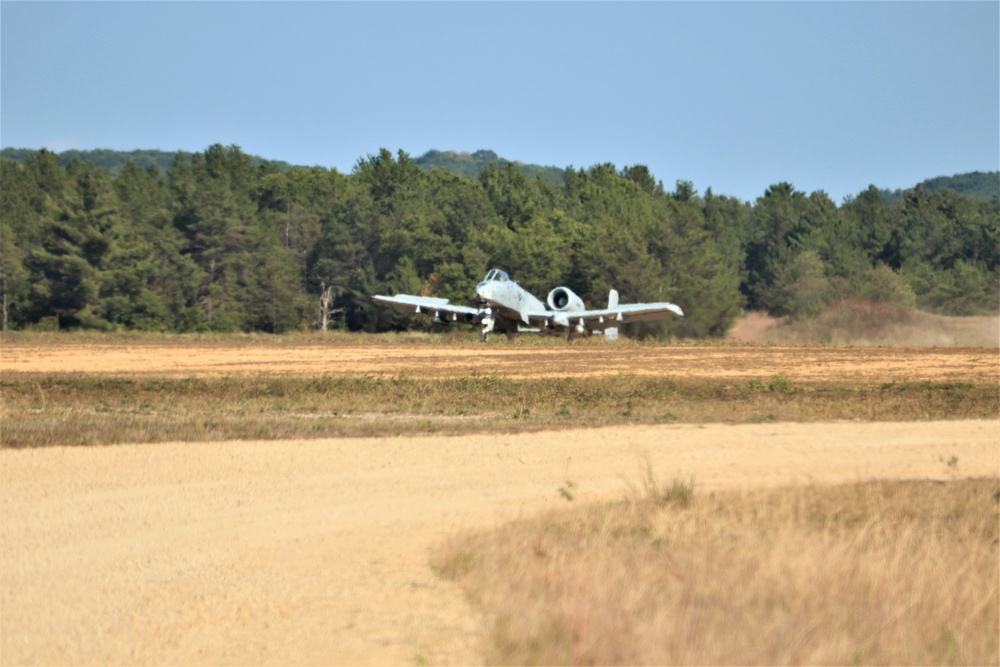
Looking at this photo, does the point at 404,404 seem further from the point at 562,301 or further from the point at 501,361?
the point at 562,301

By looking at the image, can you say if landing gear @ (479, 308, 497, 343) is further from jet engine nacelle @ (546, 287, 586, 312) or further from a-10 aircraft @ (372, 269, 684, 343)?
jet engine nacelle @ (546, 287, 586, 312)

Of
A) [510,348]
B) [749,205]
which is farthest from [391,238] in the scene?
[749,205]

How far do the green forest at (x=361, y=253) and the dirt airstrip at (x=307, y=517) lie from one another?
146 feet

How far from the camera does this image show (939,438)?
15258mm

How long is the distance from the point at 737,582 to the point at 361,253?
231 ft

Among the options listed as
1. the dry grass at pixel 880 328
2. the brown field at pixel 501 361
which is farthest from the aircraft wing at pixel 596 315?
the dry grass at pixel 880 328

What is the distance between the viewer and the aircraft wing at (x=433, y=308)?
1923 inches

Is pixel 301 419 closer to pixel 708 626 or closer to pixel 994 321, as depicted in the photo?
pixel 708 626

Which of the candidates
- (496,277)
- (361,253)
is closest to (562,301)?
(496,277)

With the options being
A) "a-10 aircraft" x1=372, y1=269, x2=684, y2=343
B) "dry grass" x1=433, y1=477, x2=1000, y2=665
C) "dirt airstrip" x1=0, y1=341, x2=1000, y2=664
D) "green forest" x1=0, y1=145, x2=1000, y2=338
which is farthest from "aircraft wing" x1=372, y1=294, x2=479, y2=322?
"dry grass" x1=433, y1=477, x2=1000, y2=665

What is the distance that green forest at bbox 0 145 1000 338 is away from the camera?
62.7 meters

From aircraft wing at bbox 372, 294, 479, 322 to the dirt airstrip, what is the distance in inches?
1288

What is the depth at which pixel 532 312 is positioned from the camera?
48.8 meters

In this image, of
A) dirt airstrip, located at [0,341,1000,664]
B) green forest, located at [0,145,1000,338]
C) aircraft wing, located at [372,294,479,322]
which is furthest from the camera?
green forest, located at [0,145,1000,338]
